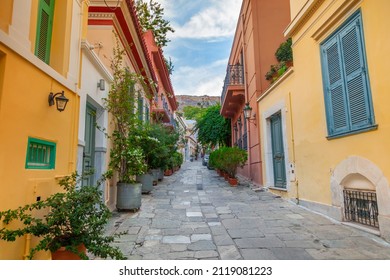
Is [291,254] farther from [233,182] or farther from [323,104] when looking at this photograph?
[233,182]

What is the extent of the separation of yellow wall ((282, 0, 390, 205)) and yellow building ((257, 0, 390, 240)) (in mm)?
14

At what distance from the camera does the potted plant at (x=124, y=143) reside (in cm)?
546

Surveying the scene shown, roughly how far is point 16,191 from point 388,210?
15.0 feet

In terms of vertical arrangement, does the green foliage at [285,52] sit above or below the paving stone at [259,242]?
above

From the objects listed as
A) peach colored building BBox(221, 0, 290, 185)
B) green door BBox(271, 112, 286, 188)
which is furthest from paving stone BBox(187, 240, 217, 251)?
peach colored building BBox(221, 0, 290, 185)

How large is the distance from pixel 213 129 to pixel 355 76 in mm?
13857

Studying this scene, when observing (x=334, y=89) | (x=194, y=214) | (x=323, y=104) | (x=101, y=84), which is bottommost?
(x=194, y=214)

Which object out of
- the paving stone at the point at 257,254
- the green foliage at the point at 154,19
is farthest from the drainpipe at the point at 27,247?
the green foliage at the point at 154,19

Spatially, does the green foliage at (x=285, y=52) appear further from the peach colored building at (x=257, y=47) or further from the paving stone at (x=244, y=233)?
the paving stone at (x=244, y=233)

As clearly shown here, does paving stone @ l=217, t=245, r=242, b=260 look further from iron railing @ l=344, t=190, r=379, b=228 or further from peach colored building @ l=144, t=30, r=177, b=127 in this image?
peach colored building @ l=144, t=30, r=177, b=127

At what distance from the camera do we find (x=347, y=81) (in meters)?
4.21

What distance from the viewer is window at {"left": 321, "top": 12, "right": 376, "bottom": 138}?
151 inches

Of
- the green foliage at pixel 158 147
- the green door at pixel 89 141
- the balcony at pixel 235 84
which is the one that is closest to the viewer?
the green door at pixel 89 141

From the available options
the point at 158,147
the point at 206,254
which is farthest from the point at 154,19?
the point at 206,254
